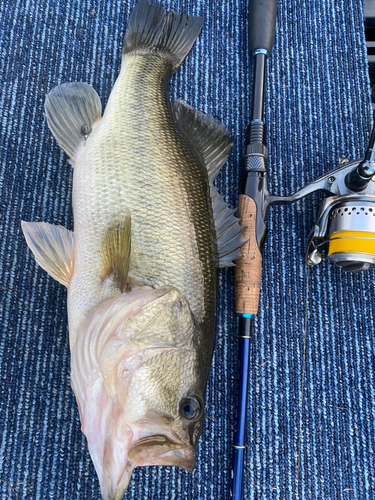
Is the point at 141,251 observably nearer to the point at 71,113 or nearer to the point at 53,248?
the point at 53,248

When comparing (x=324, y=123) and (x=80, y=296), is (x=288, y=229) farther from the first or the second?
(x=80, y=296)

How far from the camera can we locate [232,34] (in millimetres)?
1599

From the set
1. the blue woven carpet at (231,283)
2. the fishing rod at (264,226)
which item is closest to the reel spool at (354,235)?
the fishing rod at (264,226)

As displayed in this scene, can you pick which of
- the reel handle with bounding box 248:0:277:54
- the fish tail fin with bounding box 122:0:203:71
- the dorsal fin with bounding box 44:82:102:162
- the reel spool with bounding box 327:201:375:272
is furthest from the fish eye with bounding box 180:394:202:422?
the reel handle with bounding box 248:0:277:54

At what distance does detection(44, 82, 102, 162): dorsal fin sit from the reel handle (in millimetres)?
680

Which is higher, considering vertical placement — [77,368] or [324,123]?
[324,123]

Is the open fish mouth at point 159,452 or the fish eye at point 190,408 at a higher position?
the fish eye at point 190,408

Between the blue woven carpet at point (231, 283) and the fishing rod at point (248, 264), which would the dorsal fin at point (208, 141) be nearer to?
the fishing rod at point (248, 264)

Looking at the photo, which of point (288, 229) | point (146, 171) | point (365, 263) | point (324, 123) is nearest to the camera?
point (146, 171)

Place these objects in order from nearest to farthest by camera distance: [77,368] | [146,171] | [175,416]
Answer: [175,416] → [77,368] → [146,171]

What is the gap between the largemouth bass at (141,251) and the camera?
0.83 meters

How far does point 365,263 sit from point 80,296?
90cm

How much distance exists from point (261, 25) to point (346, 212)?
83cm

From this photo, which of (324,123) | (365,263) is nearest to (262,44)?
(324,123)
